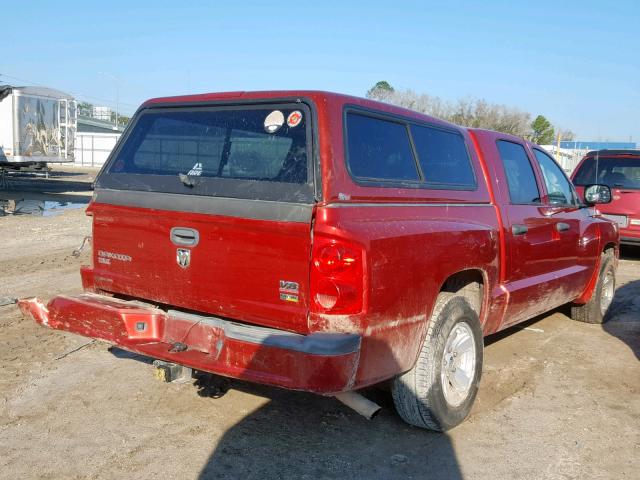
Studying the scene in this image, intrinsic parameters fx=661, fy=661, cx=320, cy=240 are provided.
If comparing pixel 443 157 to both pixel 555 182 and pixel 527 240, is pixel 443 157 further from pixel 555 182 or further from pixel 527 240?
pixel 555 182

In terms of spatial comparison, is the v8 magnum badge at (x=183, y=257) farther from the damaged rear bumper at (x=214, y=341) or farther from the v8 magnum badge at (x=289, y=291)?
the v8 magnum badge at (x=289, y=291)

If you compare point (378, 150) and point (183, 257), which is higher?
point (378, 150)

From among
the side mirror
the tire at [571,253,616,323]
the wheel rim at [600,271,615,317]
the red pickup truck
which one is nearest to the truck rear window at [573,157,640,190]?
the wheel rim at [600,271,615,317]

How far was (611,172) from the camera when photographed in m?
11.2

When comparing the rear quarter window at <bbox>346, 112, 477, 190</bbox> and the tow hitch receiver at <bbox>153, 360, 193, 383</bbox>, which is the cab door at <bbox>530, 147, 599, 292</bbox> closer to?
the rear quarter window at <bbox>346, 112, 477, 190</bbox>

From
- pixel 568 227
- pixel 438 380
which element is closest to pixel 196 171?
pixel 438 380

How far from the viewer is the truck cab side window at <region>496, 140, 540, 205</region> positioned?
5.19m

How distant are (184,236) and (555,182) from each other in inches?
146

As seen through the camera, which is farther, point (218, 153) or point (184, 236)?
point (218, 153)

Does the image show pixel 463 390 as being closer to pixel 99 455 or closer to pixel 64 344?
pixel 99 455

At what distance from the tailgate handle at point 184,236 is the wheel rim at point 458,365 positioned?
1.63 meters

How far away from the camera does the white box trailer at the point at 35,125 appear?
2145 centimetres

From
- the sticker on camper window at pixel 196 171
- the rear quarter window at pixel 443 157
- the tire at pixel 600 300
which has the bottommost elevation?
the tire at pixel 600 300

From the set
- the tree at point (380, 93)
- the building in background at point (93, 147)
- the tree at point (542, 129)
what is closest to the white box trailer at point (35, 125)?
the tree at point (380, 93)
